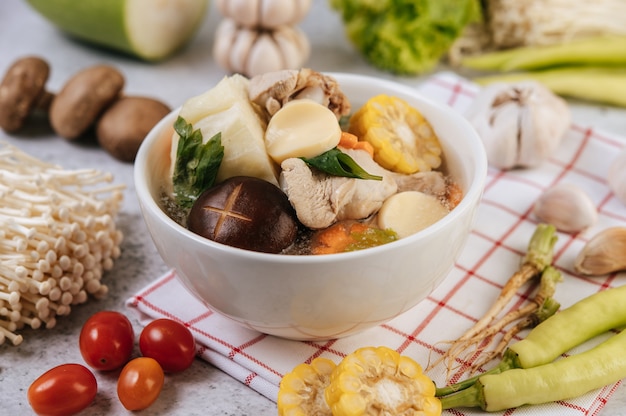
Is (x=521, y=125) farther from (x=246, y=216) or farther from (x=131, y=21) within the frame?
(x=131, y=21)

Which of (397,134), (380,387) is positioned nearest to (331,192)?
(397,134)

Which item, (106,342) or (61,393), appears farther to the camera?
(106,342)

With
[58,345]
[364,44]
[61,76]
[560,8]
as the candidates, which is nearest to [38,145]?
[61,76]

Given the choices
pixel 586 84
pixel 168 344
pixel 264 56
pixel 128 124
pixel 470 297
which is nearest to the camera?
pixel 168 344

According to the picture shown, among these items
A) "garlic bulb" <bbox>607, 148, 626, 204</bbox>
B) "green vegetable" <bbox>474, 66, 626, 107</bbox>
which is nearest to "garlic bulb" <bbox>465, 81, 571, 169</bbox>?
"garlic bulb" <bbox>607, 148, 626, 204</bbox>

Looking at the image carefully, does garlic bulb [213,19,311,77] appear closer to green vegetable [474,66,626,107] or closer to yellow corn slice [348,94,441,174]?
green vegetable [474,66,626,107]

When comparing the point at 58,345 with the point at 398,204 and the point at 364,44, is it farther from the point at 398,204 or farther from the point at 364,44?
the point at 364,44
